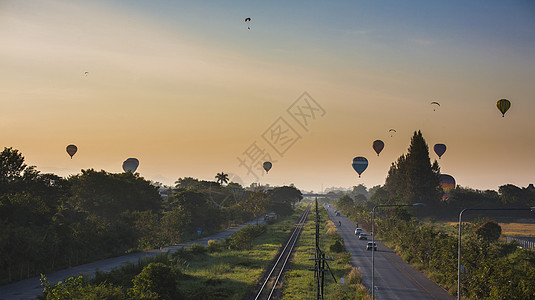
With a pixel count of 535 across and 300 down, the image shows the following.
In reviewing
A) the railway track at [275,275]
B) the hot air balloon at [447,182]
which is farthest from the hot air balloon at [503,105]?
the hot air balloon at [447,182]

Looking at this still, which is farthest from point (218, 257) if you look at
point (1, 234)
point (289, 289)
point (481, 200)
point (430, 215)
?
point (481, 200)

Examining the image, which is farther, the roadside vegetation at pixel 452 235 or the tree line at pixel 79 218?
the tree line at pixel 79 218

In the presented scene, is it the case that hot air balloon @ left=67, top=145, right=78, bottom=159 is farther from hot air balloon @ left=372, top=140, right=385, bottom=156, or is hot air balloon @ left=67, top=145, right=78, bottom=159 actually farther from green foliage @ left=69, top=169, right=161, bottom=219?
hot air balloon @ left=372, top=140, right=385, bottom=156

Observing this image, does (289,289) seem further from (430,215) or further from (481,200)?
(481,200)

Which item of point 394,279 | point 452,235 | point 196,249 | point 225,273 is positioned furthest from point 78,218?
point 452,235

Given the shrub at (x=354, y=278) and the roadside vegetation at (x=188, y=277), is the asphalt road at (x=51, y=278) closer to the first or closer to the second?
the roadside vegetation at (x=188, y=277)

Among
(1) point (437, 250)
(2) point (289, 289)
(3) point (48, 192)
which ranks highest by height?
(3) point (48, 192)
